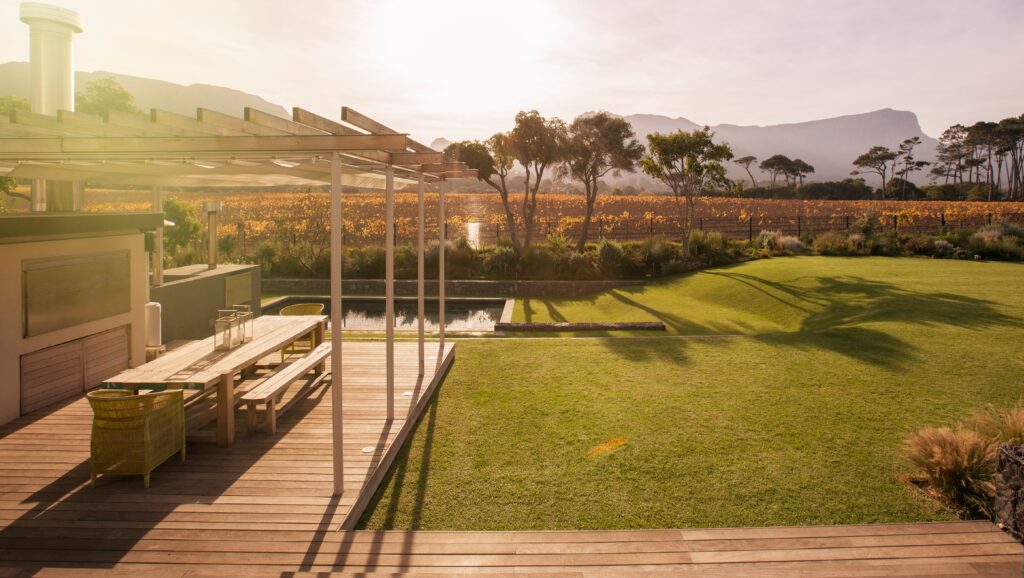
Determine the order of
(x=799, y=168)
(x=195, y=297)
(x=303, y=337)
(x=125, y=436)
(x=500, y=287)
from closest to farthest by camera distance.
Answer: (x=125, y=436), (x=303, y=337), (x=195, y=297), (x=500, y=287), (x=799, y=168)

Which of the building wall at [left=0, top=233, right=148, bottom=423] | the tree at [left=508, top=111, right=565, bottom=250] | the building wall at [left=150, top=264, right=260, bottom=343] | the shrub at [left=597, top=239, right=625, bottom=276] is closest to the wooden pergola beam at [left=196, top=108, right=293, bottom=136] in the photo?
the building wall at [left=0, top=233, right=148, bottom=423]

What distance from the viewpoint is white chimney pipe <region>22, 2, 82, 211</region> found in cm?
912

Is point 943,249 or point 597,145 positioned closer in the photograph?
point 943,249

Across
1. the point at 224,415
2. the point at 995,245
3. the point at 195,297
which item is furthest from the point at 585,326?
the point at 995,245

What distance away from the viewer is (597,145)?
2333 centimetres

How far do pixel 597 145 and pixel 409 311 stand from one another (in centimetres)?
1114

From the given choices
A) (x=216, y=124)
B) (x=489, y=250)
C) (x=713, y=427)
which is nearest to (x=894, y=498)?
(x=713, y=427)

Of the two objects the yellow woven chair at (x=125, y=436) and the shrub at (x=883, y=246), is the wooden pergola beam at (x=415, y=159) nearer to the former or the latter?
the yellow woven chair at (x=125, y=436)

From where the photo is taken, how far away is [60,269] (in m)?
6.48

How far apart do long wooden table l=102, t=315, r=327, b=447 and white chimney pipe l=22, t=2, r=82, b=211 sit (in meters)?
4.73

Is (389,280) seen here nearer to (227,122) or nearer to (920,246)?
(227,122)

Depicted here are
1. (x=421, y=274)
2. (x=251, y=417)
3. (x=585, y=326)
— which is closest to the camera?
(x=251, y=417)

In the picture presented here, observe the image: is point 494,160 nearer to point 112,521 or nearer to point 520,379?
point 520,379

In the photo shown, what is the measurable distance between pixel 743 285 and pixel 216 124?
1366 cm
